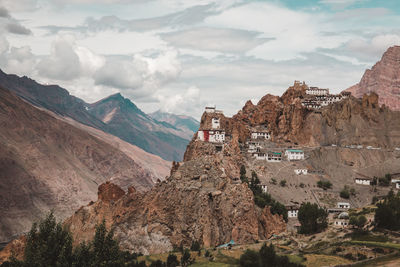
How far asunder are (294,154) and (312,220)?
51.1m

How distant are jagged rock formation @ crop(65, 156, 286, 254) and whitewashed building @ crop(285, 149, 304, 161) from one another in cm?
3755

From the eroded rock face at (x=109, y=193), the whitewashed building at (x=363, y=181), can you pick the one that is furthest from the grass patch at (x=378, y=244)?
the whitewashed building at (x=363, y=181)

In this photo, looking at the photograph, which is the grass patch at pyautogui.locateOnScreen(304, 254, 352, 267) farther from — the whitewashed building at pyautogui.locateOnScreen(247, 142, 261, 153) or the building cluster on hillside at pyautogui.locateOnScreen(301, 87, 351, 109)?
the building cluster on hillside at pyautogui.locateOnScreen(301, 87, 351, 109)

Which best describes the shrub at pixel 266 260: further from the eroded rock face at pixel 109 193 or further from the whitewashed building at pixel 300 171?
the whitewashed building at pixel 300 171

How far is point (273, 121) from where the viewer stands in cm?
15000

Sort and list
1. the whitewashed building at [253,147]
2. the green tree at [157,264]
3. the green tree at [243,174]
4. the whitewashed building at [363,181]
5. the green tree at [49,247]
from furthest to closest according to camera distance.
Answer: the whitewashed building at [253,147] < the whitewashed building at [363,181] < the green tree at [243,174] < the green tree at [157,264] < the green tree at [49,247]

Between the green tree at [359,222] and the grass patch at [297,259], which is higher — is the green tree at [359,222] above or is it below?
above

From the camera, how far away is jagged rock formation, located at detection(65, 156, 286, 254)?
96750 mm

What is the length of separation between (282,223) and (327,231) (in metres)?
15.2

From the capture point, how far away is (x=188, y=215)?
327ft

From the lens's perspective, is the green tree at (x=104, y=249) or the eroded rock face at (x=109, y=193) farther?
the eroded rock face at (x=109, y=193)

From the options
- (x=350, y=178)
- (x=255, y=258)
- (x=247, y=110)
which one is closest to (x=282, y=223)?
(x=255, y=258)

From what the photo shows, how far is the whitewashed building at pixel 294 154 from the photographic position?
139 m

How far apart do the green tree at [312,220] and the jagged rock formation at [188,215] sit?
748 cm
